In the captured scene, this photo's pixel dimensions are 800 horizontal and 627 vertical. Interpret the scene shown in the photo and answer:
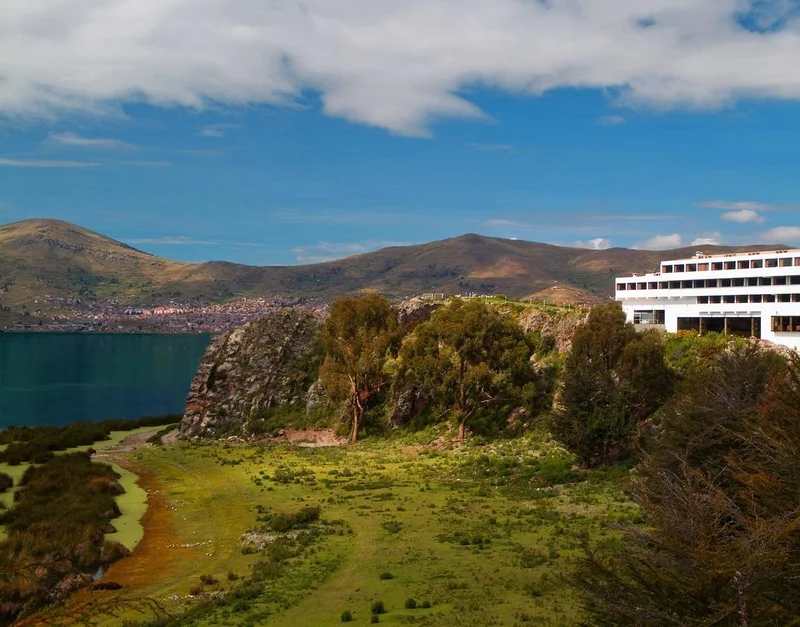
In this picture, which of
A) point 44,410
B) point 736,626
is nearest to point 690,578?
point 736,626

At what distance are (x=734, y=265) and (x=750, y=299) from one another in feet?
21.8

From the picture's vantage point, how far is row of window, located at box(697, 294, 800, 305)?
2502 inches

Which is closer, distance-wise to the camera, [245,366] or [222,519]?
[222,519]

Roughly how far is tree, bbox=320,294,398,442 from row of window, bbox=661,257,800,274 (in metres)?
36.5

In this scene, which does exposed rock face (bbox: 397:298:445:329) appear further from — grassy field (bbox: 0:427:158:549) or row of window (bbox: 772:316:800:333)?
grassy field (bbox: 0:427:158:549)

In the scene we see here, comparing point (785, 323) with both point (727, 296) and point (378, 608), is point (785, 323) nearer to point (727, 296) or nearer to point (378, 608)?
point (727, 296)

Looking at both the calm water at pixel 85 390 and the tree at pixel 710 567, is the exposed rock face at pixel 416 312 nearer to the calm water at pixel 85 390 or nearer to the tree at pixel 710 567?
the calm water at pixel 85 390

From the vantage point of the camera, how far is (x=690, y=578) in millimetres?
10977

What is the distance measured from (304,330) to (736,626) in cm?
7840

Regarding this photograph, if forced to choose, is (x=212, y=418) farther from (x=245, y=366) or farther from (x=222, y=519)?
(x=222, y=519)

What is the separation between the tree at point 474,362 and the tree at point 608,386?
7.61 meters

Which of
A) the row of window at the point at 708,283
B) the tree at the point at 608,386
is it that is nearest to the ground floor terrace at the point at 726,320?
the row of window at the point at 708,283

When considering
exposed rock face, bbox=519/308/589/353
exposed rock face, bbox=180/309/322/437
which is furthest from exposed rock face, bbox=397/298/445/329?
exposed rock face, bbox=519/308/589/353

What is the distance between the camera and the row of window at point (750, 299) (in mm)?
63562
